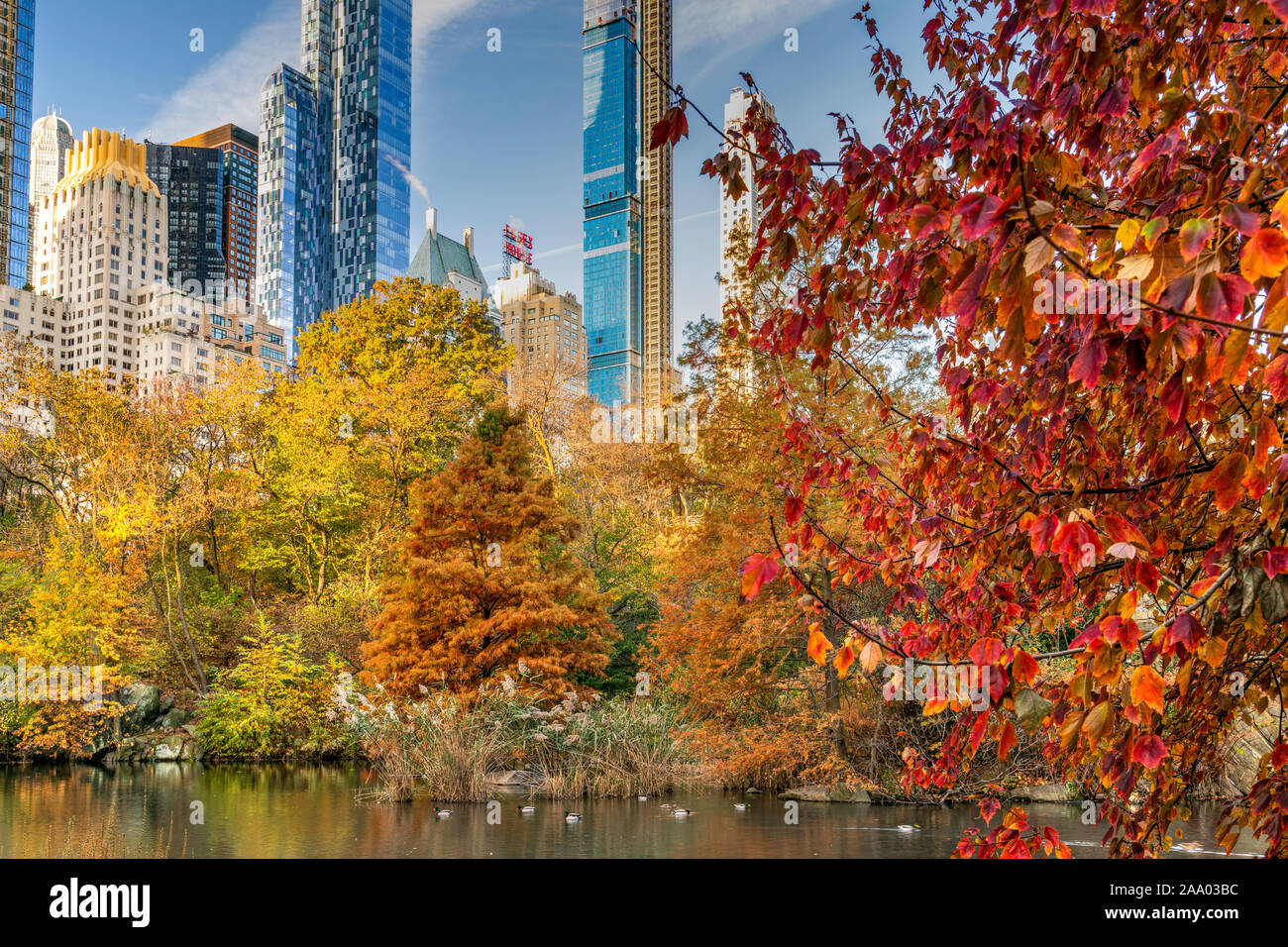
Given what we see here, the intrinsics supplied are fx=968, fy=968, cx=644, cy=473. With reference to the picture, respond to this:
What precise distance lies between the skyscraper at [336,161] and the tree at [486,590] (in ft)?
75.1

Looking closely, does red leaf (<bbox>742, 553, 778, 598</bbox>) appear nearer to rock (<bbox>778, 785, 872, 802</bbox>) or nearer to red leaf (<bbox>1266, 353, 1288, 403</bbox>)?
red leaf (<bbox>1266, 353, 1288, 403</bbox>)

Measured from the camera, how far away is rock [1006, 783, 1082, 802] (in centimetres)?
1102

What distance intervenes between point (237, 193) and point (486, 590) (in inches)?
3454

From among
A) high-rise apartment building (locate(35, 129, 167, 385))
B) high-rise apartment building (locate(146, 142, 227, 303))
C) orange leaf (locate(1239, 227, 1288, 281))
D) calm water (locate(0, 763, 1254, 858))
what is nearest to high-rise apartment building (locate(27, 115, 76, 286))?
high-rise apartment building (locate(35, 129, 167, 385))

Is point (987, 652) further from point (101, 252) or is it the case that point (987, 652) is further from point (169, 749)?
point (101, 252)

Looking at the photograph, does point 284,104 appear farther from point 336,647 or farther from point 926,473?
point 926,473

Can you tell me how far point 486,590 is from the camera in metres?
12.6

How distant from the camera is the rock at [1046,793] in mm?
11016

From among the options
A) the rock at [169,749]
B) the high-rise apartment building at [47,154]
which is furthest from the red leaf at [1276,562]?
the high-rise apartment building at [47,154]

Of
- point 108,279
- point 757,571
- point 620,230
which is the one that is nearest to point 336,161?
point 108,279

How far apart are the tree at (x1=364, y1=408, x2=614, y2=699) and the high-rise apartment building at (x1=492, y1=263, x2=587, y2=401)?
24.0ft

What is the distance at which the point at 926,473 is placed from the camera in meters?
2.89

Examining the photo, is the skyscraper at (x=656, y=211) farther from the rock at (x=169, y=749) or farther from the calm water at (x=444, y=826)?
the rock at (x=169, y=749)
